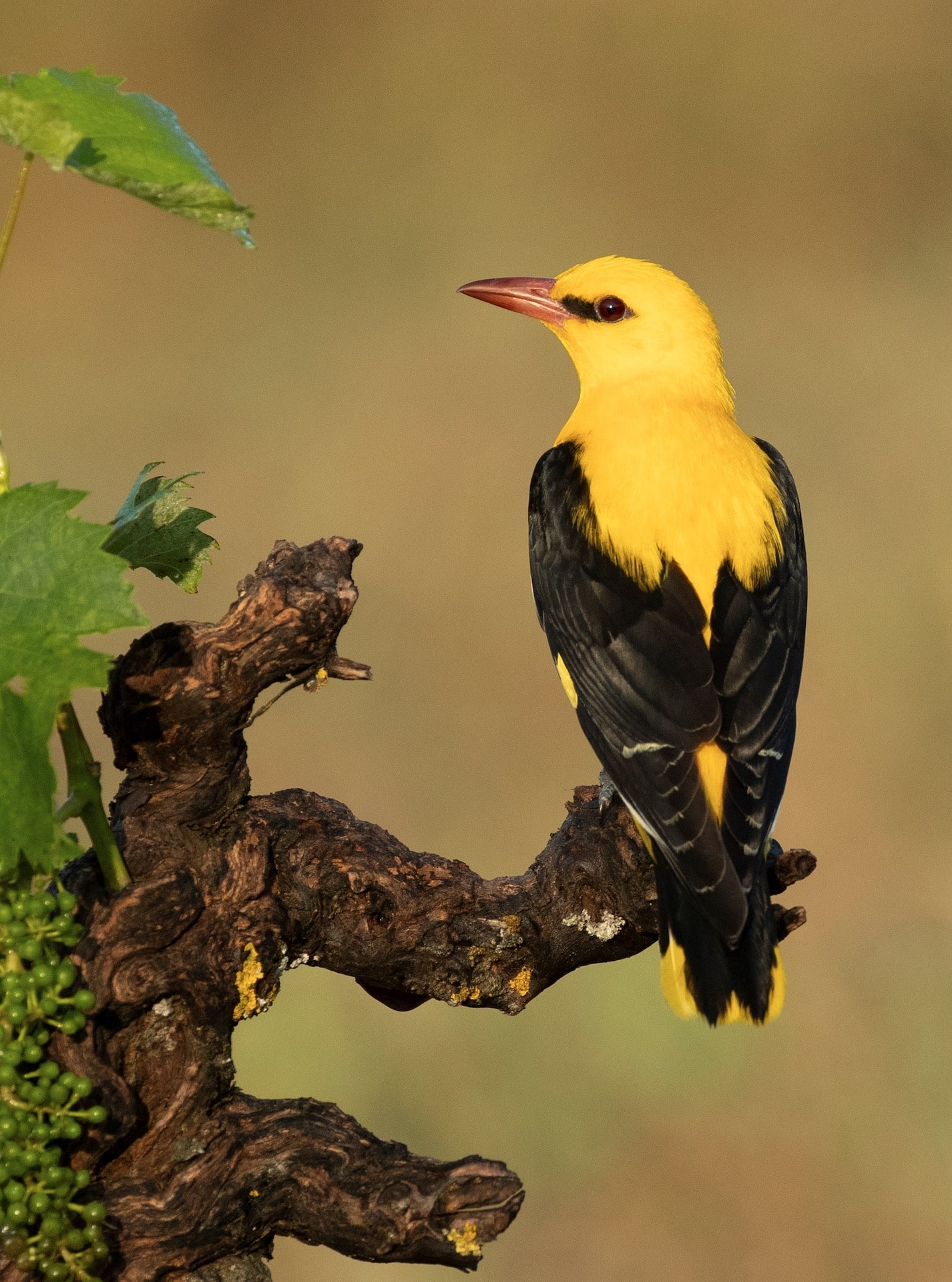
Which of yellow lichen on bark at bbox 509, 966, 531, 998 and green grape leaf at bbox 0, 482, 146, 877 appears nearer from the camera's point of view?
green grape leaf at bbox 0, 482, 146, 877

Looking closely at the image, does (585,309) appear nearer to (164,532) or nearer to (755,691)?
(755,691)

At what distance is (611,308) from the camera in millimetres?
3469

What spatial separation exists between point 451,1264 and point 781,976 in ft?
2.87

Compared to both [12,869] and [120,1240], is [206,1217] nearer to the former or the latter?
[120,1240]

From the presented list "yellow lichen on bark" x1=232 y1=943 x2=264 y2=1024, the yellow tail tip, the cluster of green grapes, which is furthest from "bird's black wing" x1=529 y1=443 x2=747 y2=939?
the cluster of green grapes

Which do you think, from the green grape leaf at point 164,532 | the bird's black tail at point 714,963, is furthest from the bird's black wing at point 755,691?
the green grape leaf at point 164,532

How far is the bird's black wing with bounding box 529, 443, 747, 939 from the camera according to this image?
246cm

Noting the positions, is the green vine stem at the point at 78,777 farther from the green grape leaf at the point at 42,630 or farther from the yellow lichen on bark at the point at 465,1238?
the yellow lichen on bark at the point at 465,1238

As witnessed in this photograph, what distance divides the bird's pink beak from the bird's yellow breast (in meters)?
0.44

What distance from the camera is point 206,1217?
78.2 inches

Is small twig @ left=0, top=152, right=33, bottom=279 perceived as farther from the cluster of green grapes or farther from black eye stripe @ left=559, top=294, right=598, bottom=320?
black eye stripe @ left=559, top=294, right=598, bottom=320

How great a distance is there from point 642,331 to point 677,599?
3.01ft

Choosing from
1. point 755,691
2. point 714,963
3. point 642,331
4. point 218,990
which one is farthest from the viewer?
point 642,331

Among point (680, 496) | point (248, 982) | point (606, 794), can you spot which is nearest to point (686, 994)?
point (606, 794)
